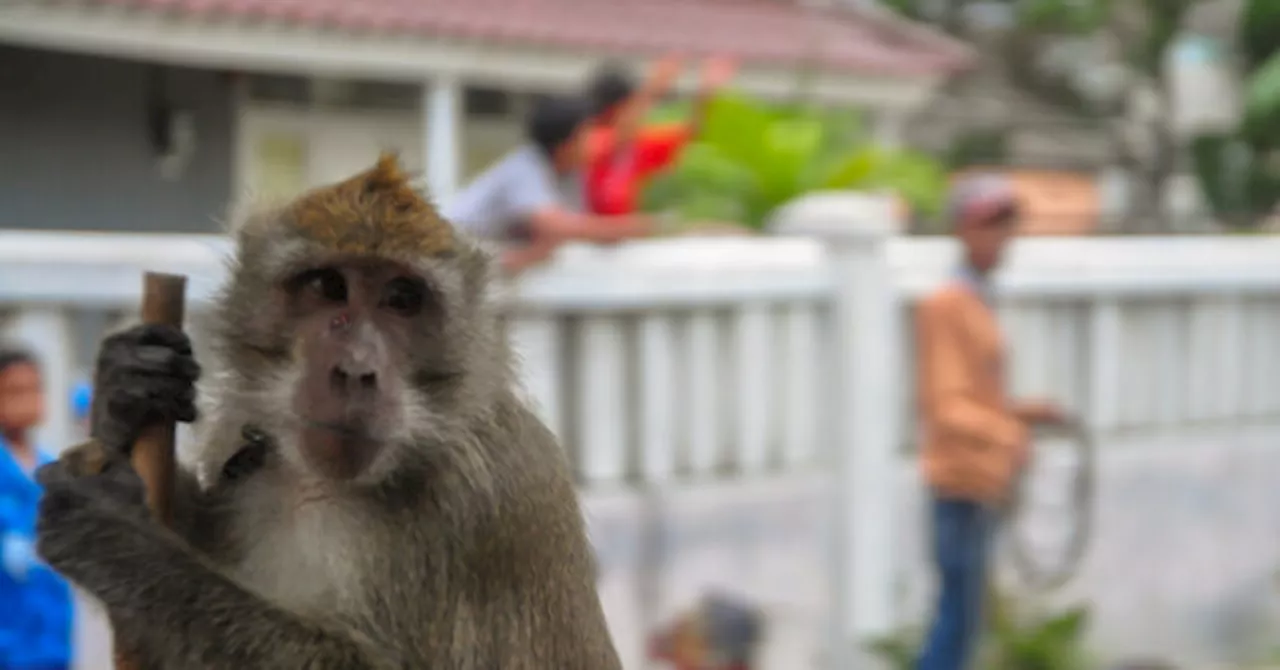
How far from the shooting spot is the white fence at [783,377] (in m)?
5.79

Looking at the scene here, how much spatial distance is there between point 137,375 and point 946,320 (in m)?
3.85

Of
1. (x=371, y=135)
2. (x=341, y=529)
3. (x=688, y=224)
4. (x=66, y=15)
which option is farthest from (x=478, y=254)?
(x=371, y=135)

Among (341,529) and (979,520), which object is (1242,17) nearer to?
(979,520)

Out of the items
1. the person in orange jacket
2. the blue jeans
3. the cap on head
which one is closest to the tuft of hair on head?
the person in orange jacket

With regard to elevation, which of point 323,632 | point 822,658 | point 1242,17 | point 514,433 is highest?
point 1242,17

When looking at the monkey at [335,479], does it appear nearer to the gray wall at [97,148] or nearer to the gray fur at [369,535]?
the gray fur at [369,535]

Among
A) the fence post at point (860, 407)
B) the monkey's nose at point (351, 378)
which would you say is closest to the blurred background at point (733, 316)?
the fence post at point (860, 407)

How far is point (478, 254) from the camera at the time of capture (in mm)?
2896

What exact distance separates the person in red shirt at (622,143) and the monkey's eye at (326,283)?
4.34 metres

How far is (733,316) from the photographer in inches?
248

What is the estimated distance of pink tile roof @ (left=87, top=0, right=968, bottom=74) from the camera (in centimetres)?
1078

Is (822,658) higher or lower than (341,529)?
lower

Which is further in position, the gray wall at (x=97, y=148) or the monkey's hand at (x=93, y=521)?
the gray wall at (x=97, y=148)

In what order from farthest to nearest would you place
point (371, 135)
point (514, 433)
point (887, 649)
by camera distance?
1. point (371, 135)
2. point (887, 649)
3. point (514, 433)
